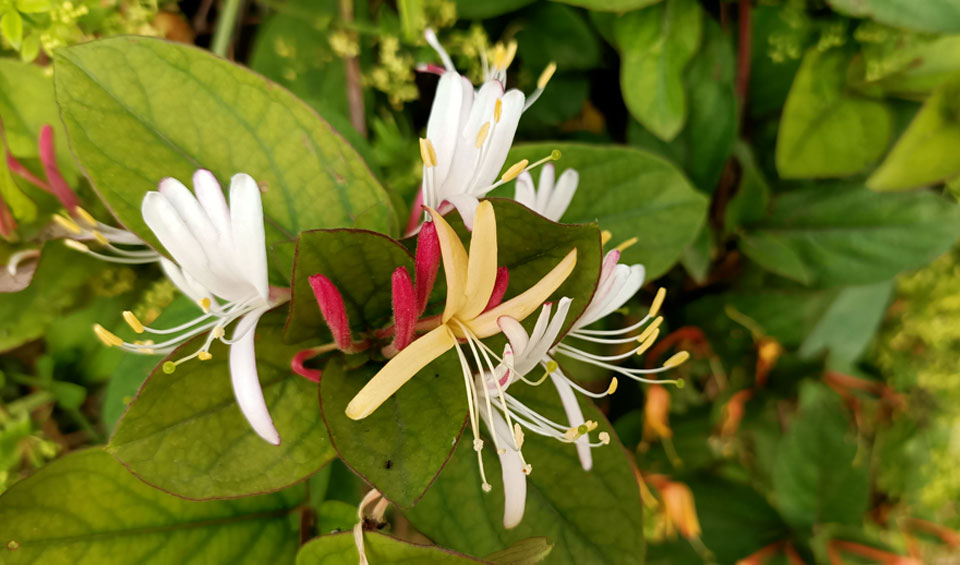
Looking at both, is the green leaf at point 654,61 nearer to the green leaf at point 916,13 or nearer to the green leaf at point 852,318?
the green leaf at point 916,13

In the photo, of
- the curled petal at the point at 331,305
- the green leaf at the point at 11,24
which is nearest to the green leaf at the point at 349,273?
the curled petal at the point at 331,305

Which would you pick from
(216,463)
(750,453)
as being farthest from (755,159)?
(216,463)

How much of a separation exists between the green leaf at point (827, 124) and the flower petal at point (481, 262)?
0.54m

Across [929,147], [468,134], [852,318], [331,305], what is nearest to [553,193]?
[468,134]

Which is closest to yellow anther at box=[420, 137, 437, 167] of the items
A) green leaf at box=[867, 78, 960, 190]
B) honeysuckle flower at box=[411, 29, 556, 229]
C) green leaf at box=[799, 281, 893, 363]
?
honeysuckle flower at box=[411, 29, 556, 229]

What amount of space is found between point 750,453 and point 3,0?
1.13m

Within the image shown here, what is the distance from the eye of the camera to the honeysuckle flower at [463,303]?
350mm

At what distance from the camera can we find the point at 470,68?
31.2 inches

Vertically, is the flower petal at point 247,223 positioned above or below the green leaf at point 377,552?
above

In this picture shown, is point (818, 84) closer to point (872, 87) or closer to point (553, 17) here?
point (872, 87)

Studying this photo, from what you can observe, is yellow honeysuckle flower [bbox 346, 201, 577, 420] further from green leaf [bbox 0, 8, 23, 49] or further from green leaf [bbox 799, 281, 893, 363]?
green leaf [bbox 799, 281, 893, 363]

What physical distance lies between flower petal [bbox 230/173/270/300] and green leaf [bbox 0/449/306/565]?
219 mm

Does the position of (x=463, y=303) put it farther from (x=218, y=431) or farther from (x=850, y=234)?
(x=850, y=234)

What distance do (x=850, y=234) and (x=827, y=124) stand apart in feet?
0.49
